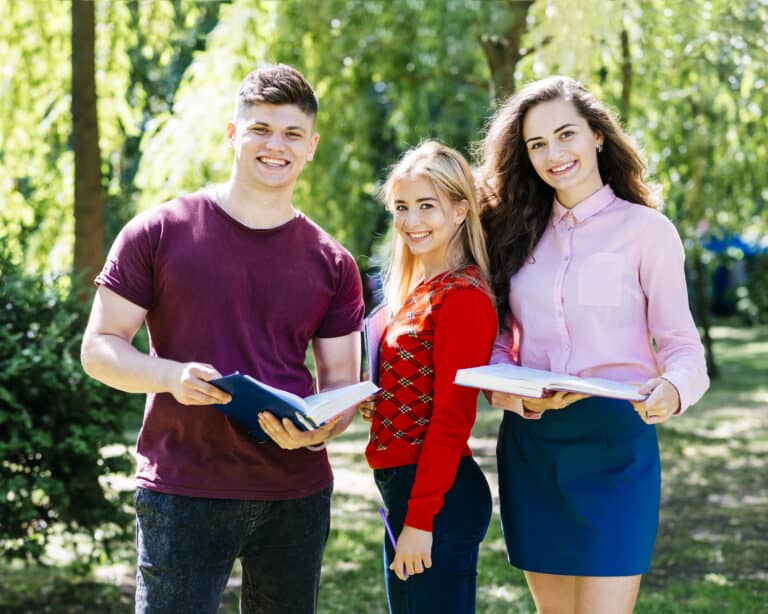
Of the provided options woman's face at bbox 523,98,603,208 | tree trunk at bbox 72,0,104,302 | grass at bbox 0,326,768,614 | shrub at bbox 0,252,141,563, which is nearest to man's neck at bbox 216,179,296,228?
woman's face at bbox 523,98,603,208

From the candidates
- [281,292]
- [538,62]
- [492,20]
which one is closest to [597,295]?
[281,292]

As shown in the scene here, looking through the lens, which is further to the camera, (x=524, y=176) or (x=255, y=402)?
(x=524, y=176)

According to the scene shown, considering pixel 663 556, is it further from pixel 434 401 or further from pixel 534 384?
pixel 534 384

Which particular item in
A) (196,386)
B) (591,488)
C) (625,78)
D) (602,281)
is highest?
(625,78)

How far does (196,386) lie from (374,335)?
75 cm

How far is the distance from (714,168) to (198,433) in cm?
702

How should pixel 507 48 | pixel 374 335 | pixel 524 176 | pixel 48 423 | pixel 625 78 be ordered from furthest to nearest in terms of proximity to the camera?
pixel 625 78
pixel 507 48
pixel 48 423
pixel 524 176
pixel 374 335

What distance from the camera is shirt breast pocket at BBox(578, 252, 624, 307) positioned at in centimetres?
283

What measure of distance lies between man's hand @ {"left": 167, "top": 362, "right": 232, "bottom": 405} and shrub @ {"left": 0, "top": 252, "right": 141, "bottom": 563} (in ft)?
7.74

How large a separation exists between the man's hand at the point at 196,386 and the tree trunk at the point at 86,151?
11.4 ft

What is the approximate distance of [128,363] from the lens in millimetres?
2543

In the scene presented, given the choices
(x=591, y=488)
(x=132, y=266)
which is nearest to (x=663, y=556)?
(x=591, y=488)

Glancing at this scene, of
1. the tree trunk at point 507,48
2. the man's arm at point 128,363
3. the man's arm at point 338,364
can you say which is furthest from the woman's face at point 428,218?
the tree trunk at point 507,48

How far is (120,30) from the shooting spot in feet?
24.3
